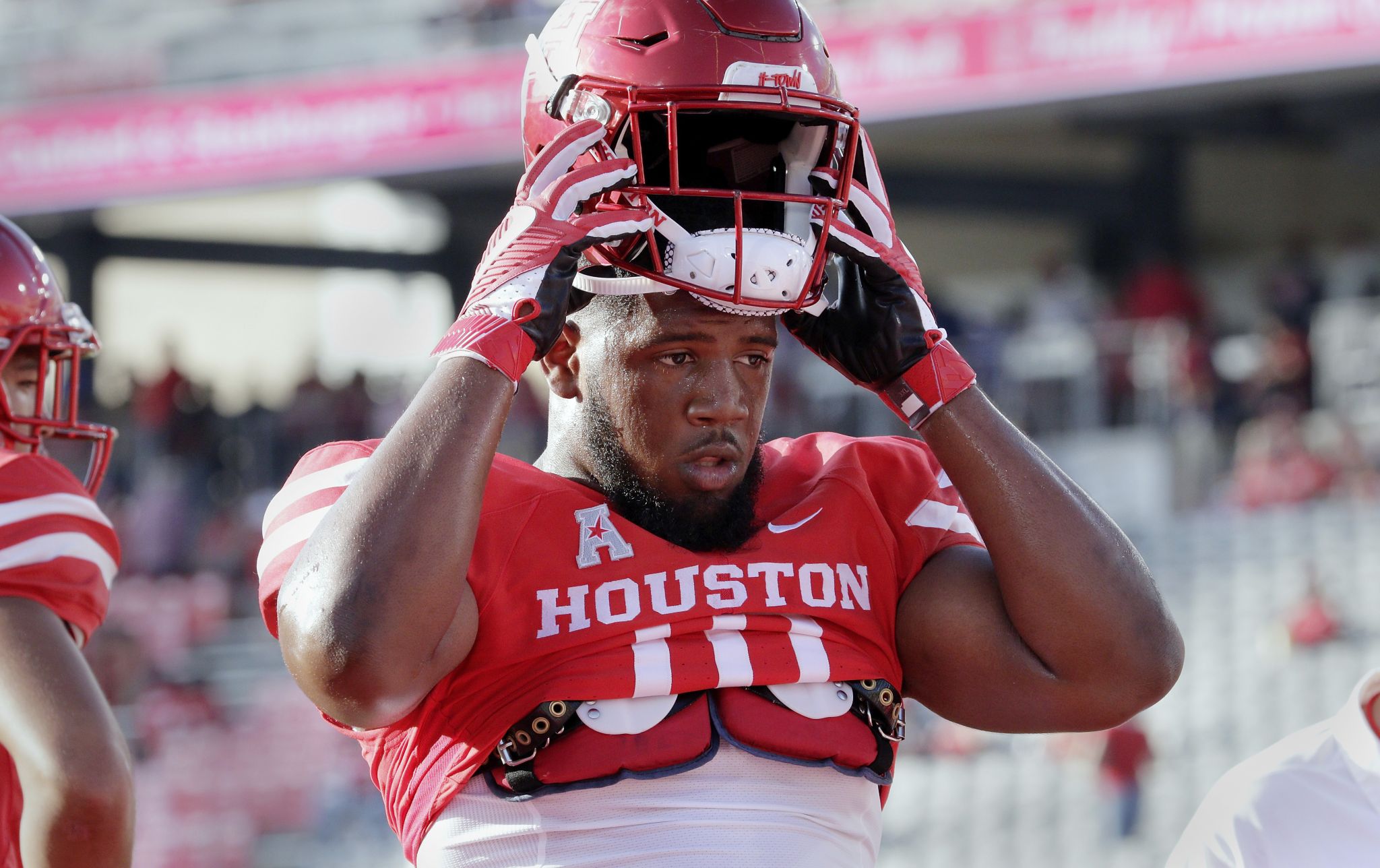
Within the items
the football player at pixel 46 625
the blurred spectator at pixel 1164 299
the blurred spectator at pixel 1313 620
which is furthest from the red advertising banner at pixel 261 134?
the football player at pixel 46 625

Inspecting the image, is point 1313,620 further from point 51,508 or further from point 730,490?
point 51,508

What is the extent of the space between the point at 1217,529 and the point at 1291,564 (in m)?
0.55

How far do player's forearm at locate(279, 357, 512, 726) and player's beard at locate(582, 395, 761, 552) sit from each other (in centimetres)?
24

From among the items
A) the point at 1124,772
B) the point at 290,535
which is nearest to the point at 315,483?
the point at 290,535

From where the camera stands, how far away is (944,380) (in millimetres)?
2287

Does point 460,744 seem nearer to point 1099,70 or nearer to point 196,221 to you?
point 1099,70

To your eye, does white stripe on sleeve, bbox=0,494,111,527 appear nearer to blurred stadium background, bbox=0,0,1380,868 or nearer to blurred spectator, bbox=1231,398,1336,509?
blurred stadium background, bbox=0,0,1380,868

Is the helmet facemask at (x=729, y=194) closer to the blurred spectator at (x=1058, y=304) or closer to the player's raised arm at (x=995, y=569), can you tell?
Answer: the player's raised arm at (x=995, y=569)

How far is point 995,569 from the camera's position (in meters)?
2.29

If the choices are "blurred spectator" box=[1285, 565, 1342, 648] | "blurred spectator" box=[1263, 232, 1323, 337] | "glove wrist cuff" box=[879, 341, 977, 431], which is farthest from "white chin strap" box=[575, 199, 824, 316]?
"blurred spectator" box=[1263, 232, 1323, 337]

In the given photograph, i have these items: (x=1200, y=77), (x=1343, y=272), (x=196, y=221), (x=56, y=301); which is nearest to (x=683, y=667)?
(x=56, y=301)

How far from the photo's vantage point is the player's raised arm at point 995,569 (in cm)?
223

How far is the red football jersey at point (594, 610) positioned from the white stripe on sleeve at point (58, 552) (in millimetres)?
407

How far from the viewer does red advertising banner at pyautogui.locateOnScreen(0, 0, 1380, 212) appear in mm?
9258
